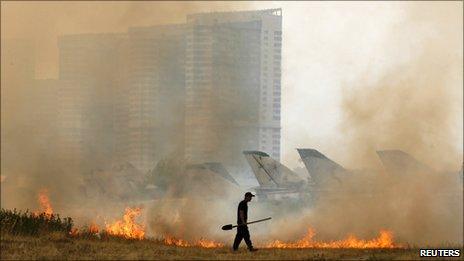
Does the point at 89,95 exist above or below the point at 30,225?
above

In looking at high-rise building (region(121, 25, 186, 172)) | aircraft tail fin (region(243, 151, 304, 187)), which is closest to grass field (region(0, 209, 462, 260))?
aircraft tail fin (region(243, 151, 304, 187))

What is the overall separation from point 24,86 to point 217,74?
86.2 feet

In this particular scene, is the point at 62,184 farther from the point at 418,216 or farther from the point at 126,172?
the point at 418,216

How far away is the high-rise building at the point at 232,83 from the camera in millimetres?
119812

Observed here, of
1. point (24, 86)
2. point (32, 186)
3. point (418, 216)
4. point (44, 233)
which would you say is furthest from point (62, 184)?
point (44, 233)

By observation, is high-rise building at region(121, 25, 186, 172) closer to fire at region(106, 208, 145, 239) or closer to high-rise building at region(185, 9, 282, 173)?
high-rise building at region(185, 9, 282, 173)

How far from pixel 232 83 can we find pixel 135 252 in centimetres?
10321

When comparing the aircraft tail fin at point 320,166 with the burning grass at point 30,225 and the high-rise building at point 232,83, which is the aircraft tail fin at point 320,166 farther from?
the high-rise building at point 232,83

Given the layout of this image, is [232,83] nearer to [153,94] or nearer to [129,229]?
[153,94]

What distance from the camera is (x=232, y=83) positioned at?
424 ft

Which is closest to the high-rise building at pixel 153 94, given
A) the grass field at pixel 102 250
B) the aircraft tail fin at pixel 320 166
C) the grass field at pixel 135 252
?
the aircraft tail fin at pixel 320 166

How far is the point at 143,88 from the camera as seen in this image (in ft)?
453

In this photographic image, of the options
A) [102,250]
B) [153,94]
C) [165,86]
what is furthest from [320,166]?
[165,86]

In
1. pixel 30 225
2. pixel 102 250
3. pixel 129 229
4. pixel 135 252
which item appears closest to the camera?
pixel 135 252
